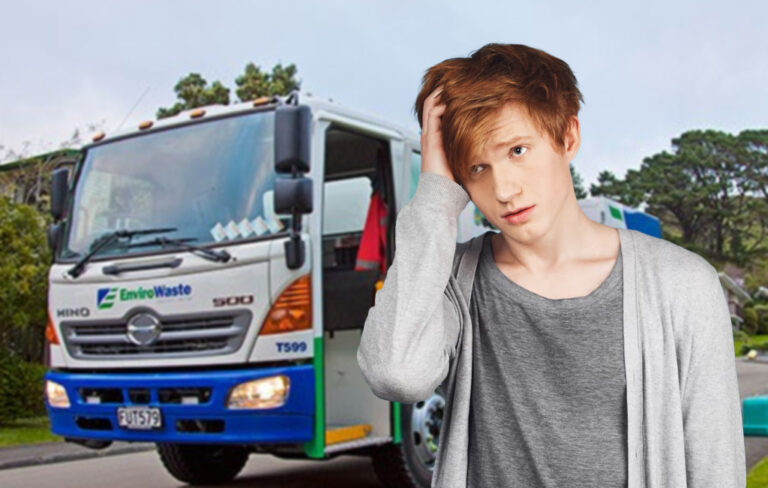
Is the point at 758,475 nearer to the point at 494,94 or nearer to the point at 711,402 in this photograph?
the point at 711,402

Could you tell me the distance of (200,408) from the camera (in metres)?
5.46

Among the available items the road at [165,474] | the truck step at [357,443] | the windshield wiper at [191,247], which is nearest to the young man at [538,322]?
Result: the windshield wiper at [191,247]

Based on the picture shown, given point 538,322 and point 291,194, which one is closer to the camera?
point 538,322

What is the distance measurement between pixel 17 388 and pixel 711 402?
12.0m

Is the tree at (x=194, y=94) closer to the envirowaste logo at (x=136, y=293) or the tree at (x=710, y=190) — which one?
the envirowaste logo at (x=136, y=293)

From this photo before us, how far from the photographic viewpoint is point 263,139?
5.82 meters

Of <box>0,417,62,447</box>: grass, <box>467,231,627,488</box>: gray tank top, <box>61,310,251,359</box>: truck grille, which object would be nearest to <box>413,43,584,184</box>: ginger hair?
<box>467,231,627,488</box>: gray tank top

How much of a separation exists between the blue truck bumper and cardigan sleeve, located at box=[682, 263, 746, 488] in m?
4.11

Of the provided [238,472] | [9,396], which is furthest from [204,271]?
[9,396]

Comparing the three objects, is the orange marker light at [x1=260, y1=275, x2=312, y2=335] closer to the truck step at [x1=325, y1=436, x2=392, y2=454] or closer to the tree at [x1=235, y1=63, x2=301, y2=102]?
the truck step at [x1=325, y1=436, x2=392, y2=454]

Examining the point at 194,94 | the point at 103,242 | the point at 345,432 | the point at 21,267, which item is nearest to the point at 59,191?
the point at 103,242

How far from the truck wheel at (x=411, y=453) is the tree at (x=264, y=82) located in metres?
21.0

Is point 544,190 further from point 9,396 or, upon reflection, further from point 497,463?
point 9,396

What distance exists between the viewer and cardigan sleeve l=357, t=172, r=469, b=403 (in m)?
1.52
